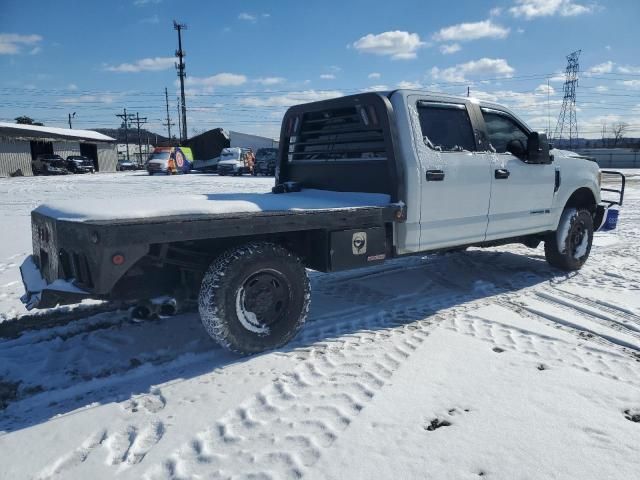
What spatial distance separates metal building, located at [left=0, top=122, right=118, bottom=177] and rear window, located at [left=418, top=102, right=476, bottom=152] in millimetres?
39996

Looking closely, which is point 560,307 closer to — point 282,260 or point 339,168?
point 339,168

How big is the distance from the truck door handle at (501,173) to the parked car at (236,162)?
89.4ft

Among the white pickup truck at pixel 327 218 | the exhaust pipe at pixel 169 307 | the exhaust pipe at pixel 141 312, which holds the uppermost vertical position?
the white pickup truck at pixel 327 218

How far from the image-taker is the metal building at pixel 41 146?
3641 centimetres

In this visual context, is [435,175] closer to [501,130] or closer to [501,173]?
[501,173]

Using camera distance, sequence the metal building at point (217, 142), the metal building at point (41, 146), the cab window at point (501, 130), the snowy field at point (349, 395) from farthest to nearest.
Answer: the metal building at point (217, 142) < the metal building at point (41, 146) < the cab window at point (501, 130) < the snowy field at point (349, 395)

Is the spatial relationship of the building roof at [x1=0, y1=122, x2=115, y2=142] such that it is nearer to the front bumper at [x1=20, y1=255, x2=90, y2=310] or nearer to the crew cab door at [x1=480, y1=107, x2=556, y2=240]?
the front bumper at [x1=20, y1=255, x2=90, y2=310]

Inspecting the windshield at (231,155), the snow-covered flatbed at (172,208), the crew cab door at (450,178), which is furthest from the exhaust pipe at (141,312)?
the windshield at (231,155)

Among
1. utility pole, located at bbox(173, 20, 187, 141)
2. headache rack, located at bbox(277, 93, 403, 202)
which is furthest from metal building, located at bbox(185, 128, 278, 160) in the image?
headache rack, located at bbox(277, 93, 403, 202)

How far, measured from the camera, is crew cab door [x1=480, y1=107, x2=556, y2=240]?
4.92 meters

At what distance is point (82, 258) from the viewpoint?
9.43 feet

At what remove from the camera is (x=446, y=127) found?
15.1 ft

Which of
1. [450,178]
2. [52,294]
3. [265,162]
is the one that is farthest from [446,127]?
[265,162]

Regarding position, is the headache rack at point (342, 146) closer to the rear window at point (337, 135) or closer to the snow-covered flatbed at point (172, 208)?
the rear window at point (337, 135)
